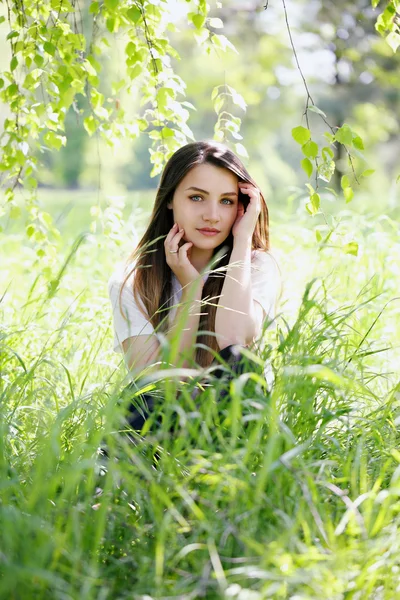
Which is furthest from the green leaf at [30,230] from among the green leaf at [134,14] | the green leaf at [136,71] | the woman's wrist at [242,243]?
the green leaf at [134,14]

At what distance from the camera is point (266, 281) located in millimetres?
2699

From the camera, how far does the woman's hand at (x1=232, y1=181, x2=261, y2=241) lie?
2.68 m

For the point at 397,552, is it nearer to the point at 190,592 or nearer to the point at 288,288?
the point at 190,592

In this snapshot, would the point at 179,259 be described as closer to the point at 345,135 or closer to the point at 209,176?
the point at 209,176

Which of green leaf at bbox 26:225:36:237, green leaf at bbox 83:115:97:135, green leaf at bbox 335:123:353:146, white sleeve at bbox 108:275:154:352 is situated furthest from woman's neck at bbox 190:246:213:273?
green leaf at bbox 335:123:353:146

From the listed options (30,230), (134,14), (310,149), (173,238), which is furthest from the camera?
(30,230)

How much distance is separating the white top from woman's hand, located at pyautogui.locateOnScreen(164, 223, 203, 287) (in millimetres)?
66

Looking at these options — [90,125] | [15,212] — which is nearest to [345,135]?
[90,125]

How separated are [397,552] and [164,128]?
1.96 meters

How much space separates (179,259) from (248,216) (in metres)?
0.30

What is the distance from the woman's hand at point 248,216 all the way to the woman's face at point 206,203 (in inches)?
1.4

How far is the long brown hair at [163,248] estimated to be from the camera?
105 inches

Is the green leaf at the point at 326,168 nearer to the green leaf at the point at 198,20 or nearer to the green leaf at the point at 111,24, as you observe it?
the green leaf at the point at 198,20

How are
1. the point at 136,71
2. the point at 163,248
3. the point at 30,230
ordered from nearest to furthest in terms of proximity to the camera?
1. the point at 136,71
2. the point at 163,248
3. the point at 30,230
